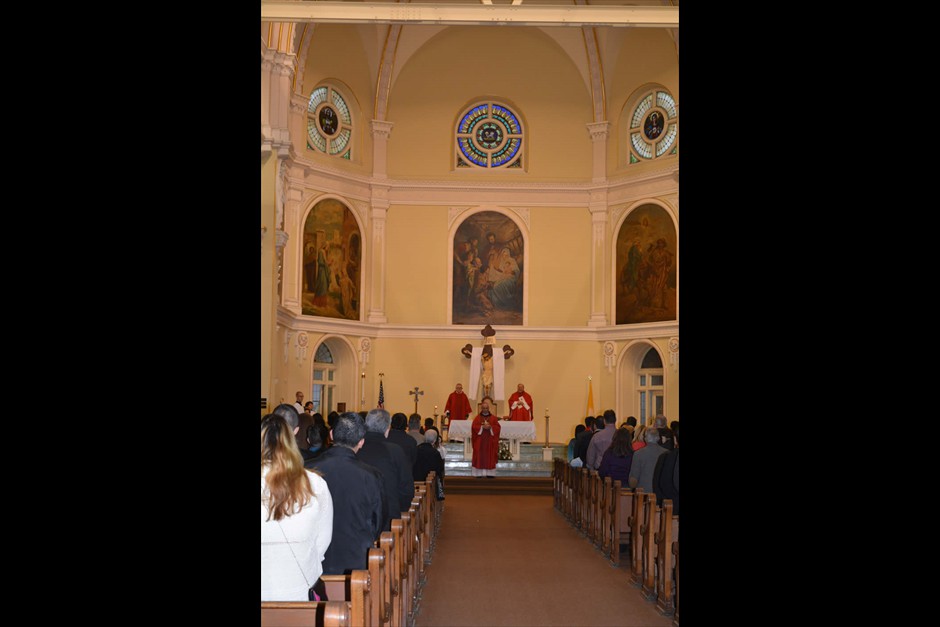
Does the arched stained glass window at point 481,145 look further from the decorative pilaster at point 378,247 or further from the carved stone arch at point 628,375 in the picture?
the carved stone arch at point 628,375

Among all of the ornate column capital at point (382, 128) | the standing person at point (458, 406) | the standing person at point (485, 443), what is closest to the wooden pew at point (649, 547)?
the standing person at point (485, 443)

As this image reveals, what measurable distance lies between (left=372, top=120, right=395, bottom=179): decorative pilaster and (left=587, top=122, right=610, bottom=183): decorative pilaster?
504cm

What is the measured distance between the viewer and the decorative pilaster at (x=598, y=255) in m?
23.9

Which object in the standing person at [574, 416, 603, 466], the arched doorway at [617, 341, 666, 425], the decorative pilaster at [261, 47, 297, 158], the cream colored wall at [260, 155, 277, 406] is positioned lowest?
the standing person at [574, 416, 603, 466]

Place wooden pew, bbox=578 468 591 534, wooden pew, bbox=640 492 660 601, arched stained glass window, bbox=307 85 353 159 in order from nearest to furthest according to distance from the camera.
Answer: wooden pew, bbox=640 492 660 601, wooden pew, bbox=578 468 591 534, arched stained glass window, bbox=307 85 353 159

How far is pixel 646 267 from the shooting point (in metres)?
22.8

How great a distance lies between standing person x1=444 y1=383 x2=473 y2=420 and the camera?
22.0 m

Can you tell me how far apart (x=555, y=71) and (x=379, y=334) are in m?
7.95

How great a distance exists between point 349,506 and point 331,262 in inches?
704

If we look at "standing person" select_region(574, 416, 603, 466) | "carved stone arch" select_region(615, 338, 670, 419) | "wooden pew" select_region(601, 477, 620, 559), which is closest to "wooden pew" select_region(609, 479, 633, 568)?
"wooden pew" select_region(601, 477, 620, 559)

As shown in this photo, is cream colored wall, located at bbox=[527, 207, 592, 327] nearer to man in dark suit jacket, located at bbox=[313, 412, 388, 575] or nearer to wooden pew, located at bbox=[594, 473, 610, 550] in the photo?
wooden pew, located at bbox=[594, 473, 610, 550]
